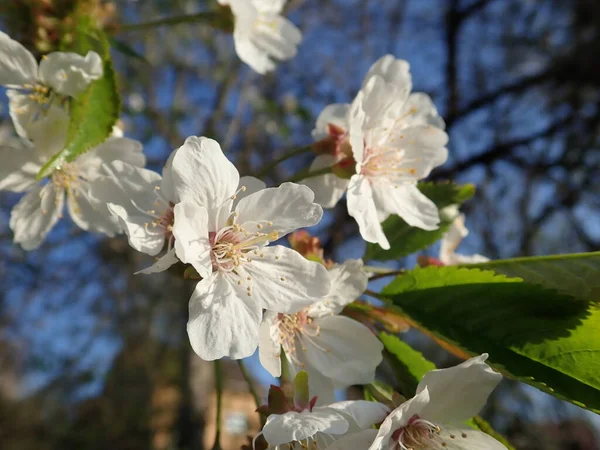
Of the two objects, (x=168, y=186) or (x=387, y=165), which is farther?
(x=387, y=165)

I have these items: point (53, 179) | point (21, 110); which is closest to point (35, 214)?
point (53, 179)

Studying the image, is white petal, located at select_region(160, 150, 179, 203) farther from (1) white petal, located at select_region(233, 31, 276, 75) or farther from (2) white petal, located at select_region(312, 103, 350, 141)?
(1) white petal, located at select_region(233, 31, 276, 75)

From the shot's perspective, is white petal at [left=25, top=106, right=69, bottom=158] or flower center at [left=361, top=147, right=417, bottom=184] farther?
flower center at [left=361, top=147, right=417, bottom=184]

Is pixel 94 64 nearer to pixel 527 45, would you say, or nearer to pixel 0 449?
pixel 527 45

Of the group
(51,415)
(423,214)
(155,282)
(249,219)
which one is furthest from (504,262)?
(51,415)

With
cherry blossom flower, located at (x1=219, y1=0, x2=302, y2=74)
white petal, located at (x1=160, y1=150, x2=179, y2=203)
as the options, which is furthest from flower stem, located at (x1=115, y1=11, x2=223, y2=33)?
white petal, located at (x1=160, y1=150, x2=179, y2=203)

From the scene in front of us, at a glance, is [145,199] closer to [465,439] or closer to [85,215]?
[85,215]

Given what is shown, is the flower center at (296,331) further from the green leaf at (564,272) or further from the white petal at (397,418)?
the green leaf at (564,272)
